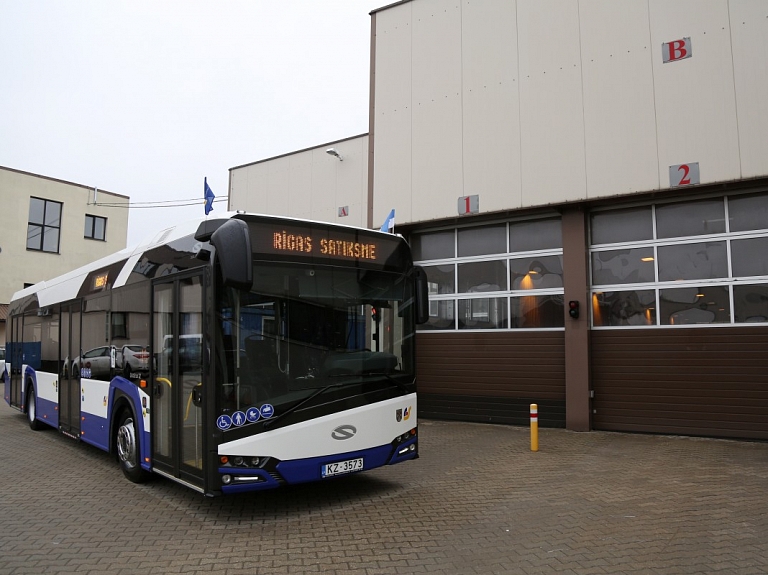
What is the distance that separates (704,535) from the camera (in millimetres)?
5141

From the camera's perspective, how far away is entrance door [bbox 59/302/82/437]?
8852 mm

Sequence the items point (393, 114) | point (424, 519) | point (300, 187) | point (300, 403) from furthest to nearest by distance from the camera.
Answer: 1. point (300, 187)
2. point (393, 114)
3. point (424, 519)
4. point (300, 403)

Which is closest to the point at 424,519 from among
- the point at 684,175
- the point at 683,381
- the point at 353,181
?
the point at 683,381

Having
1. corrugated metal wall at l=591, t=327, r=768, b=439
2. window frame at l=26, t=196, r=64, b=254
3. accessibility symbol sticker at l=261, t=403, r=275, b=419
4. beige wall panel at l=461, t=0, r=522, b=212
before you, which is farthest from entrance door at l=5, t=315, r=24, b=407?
window frame at l=26, t=196, r=64, b=254

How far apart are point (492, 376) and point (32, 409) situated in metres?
9.23

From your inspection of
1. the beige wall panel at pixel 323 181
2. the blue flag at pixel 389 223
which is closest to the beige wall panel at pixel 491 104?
the blue flag at pixel 389 223

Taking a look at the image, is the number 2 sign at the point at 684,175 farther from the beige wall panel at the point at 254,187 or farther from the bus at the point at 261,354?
the beige wall panel at the point at 254,187

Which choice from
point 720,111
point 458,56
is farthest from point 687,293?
point 458,56

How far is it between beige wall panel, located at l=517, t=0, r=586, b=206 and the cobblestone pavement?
5253mm

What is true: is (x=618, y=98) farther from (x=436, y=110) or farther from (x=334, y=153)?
(x=334, y=153)

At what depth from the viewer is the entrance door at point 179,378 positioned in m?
5.46

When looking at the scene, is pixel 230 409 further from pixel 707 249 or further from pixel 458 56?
pixel 458 56

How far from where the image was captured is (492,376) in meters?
12.1

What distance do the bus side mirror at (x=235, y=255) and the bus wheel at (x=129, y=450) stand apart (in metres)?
3.12
